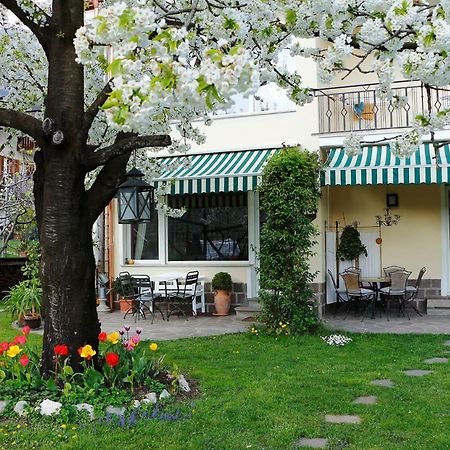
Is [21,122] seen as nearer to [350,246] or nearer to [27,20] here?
[27,20]

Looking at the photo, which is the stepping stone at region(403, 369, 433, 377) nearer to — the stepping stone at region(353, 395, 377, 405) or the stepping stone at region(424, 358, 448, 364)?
the stepping stone at region(424, 358, 448, 364)

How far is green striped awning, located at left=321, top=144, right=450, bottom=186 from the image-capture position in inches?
499

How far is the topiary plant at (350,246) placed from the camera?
1538 centimetres

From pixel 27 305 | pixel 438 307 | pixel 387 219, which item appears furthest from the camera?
pixel 387 219

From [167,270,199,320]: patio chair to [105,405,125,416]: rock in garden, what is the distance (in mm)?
7932

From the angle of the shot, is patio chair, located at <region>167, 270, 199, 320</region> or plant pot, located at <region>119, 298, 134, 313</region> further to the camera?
plant pot, located at <region>119, 298, 134, 313</region>

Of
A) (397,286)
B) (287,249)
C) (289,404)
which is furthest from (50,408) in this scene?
(397,286)

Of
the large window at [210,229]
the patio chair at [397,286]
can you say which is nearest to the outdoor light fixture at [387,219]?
the patio chair at [397,286]

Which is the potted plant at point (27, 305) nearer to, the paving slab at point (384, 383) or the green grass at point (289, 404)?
the green grass at point (289, 404)

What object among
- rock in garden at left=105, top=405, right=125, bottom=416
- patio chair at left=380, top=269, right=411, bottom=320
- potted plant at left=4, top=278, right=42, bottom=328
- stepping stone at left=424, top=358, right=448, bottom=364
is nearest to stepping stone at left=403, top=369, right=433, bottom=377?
stepping stone at left=424, top=358, right=448, bottom=364

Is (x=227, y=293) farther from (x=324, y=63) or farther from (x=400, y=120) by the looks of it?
(x=324, y=63)

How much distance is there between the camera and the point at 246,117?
50.6 feet

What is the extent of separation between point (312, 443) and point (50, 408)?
287 centimetres

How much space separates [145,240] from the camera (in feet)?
55.9
